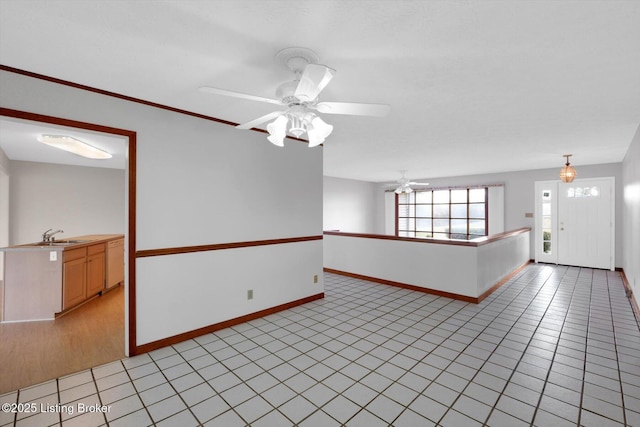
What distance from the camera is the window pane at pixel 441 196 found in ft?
28.3

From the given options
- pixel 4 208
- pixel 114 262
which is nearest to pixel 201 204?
pixel 114 262

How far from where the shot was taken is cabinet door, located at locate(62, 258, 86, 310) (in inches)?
143

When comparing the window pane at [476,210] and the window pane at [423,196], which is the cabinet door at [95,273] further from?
the window pane at [476,210]

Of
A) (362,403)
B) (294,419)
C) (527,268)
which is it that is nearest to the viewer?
(294,419)

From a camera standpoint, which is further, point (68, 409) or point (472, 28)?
point (68, 409)

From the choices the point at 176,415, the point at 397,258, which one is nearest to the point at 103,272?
the point at 176,415

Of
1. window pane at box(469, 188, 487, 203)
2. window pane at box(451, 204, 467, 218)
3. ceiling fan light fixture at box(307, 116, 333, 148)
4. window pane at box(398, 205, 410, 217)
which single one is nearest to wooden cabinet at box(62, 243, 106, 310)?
ceiling fan light fixture at box(307, 116, 333, 148)

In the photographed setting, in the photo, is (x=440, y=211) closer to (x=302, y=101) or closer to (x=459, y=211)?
(x=459, y=211)

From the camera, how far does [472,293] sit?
410 centimetres

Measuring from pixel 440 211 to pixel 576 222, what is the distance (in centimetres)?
313

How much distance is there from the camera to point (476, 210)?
26.2 ft

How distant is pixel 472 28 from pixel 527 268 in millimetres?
6438

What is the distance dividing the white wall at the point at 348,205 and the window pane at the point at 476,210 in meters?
3.01

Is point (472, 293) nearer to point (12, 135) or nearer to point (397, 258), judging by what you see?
point (397, 258)
